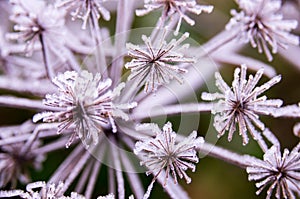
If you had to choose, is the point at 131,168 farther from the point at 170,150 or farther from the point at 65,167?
the point at 170,150

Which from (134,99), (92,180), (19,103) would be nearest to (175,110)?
(134,99)

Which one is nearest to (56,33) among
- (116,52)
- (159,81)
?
(116,52)

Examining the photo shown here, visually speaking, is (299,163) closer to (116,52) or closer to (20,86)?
(116,52)

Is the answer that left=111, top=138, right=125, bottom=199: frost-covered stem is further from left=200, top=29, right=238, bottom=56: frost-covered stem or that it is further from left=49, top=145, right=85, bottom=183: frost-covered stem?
left=200, top=29, right=238, bottom=56: frost-covered stem

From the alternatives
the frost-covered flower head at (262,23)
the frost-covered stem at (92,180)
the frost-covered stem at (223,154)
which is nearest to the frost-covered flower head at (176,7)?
the frost-covered flower head at (262,23)

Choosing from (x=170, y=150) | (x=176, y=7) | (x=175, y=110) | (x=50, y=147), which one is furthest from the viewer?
(x=50, y=147)

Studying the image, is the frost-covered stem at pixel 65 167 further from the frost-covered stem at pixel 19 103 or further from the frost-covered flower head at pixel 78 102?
the frost-covered flower head at pixel 78 102

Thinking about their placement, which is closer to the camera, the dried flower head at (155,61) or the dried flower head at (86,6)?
the dried flower head at (155,61)
